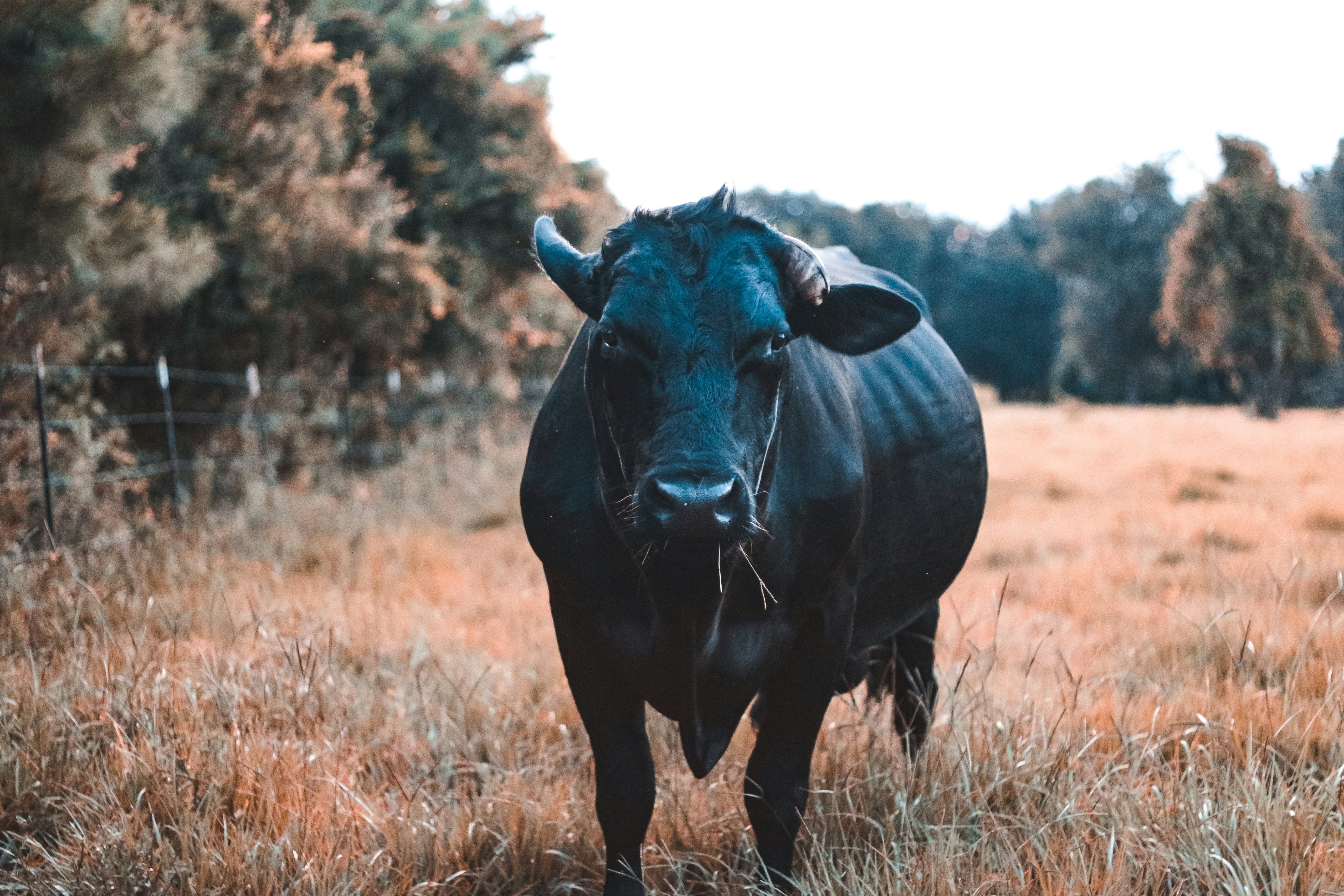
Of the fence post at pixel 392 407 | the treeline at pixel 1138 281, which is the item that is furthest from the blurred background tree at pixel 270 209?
the treeline at pixel 1138 281

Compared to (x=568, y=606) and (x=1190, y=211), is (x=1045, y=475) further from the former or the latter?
(x=1190, y=211)

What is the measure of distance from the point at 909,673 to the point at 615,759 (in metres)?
1.50

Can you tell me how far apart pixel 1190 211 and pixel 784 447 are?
33.6 meters

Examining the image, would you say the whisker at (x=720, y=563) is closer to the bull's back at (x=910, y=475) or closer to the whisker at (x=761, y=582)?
the whisker at (x=761, y=582)

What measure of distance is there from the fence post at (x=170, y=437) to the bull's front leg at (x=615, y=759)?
515 centimetres

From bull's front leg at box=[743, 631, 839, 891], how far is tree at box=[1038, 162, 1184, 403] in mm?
48156

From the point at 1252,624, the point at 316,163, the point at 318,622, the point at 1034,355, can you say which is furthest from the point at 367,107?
the point at 1034,355

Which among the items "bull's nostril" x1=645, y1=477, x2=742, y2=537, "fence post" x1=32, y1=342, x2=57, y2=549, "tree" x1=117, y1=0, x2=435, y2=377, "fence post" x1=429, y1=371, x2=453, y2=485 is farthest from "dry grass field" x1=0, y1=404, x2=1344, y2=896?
"fence post" x1=429, y1=371, x2=453, y2=485

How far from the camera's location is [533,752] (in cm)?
345

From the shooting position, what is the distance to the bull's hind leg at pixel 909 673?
365 cm

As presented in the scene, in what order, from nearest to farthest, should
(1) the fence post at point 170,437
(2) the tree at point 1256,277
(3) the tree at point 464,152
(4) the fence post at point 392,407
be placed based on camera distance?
(1) the fence post at point 170,437, (3) the tree at point 464,152, (4) the fence post at point 392,407, (2) the tree at point 1256,277

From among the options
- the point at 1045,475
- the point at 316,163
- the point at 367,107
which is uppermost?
the point at 367,107

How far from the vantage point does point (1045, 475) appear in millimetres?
11773

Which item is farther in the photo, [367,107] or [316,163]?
[367,107]
